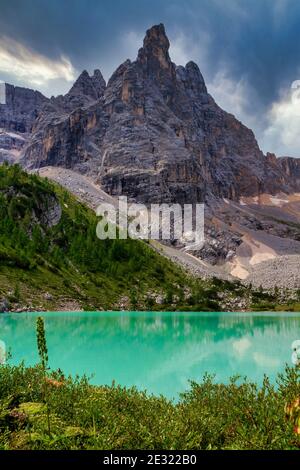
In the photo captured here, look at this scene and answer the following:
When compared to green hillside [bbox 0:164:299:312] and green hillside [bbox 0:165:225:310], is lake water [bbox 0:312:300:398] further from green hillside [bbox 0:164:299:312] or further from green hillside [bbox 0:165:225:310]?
green hillside [bbox 0:165:225:310]

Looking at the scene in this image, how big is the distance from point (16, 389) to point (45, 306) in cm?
8365

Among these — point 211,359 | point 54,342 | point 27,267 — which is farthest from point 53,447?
point 27,267

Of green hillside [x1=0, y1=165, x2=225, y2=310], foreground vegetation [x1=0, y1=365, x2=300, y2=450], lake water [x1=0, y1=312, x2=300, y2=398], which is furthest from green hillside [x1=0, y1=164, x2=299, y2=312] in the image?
foreground vegetation [x1=0, y1=365, x2=300, y2=450]

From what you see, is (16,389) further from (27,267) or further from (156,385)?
(27,267)

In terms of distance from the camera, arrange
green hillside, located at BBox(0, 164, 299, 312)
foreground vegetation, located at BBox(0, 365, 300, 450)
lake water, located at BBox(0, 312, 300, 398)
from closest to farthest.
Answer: foreground vegetation, located at BBox(0, 365, 300, 450)
lake water, located at BBox(0, 312, 300, 398)
green hillside, located at BBox(0, 164, 299, 312)

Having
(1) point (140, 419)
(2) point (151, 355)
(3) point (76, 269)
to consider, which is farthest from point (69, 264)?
(1) point (140, 419)

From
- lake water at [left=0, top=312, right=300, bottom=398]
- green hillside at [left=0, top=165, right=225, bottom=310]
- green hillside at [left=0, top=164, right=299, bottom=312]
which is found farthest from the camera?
green hillside at [left=0, top=165, right=225, bottom=310]

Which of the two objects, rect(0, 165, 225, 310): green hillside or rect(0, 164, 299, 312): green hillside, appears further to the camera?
rect(0, 165, 225, 310): green hillside

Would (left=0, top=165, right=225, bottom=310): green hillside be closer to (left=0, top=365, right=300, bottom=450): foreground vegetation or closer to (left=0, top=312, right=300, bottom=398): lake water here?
(left=0, top=312, right=300, bottom=398): lake water

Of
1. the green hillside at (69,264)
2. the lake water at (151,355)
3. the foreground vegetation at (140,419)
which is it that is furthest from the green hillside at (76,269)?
the foreground vegetation at (140,419)

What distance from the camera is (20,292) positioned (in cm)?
9475

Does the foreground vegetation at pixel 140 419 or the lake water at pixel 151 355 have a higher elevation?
the foreground vegetation at pixel 140 419

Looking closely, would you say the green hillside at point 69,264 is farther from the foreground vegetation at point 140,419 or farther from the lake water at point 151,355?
the foreground vegetation at point 140,419

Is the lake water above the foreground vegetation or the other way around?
the other way around
